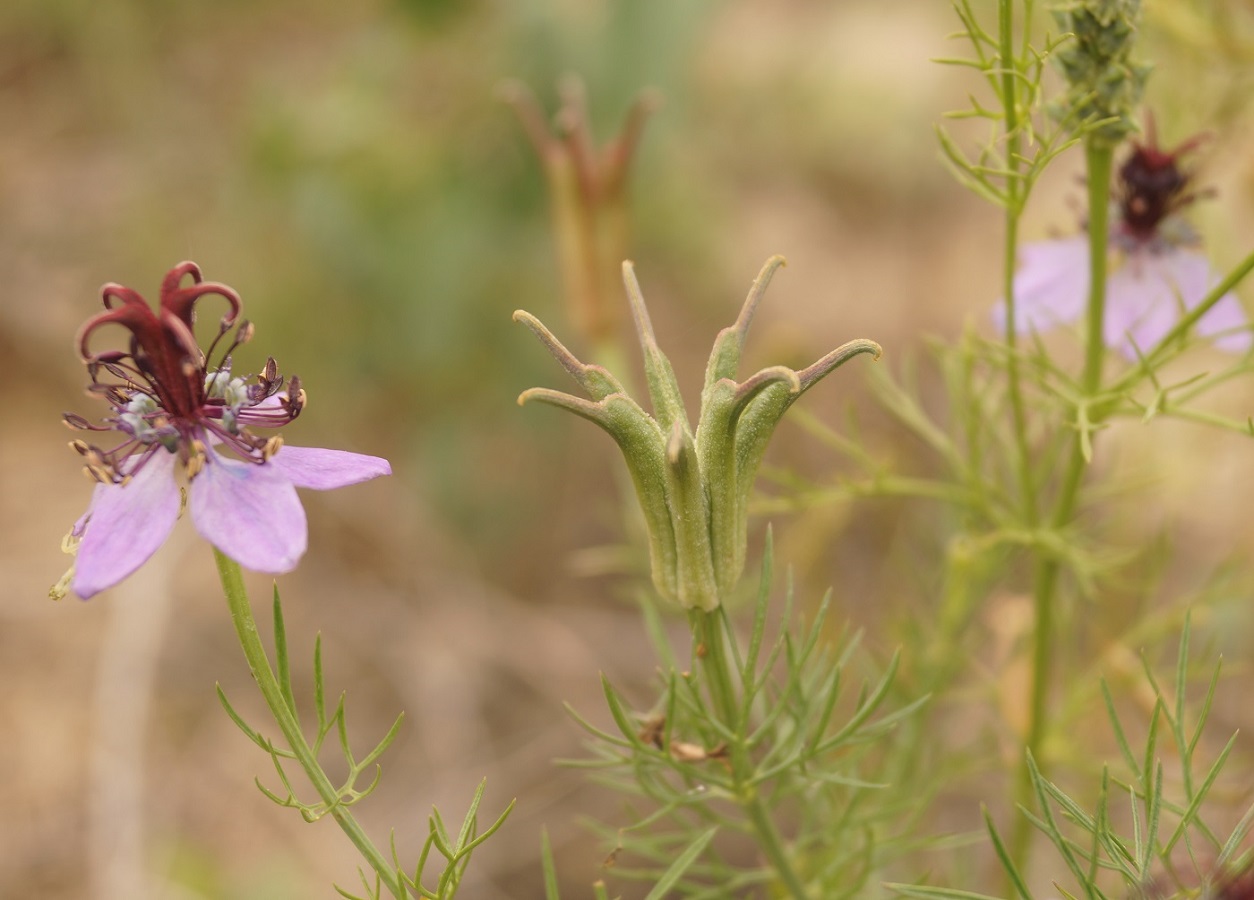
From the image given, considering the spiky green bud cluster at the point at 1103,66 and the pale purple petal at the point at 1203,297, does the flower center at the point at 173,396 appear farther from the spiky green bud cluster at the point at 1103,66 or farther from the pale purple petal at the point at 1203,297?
the pale purple petal at the point at 1203,297

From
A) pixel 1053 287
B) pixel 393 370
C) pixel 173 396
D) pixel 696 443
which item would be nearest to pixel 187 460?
pixel 173 396

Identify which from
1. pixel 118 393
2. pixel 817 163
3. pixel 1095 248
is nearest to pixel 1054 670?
pixel 1095 248

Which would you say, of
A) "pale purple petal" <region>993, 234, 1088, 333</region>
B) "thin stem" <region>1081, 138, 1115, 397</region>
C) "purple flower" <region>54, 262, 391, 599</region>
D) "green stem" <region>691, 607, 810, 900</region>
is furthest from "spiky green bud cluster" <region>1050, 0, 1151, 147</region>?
"purple flower" <region>54, 262, 391, 599</region>

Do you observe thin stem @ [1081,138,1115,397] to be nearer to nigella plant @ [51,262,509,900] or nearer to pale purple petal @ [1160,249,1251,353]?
pale purple petal @ [1160,249,1251,353]

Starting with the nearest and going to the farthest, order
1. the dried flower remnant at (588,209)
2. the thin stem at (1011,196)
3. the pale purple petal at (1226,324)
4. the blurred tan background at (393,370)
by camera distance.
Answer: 1. the thin stem at (1011,196)
2. the pale purple petal at (1226,324)
3. the dried flower remnant at (588,209)
4. the blurred tan background at (393,370)

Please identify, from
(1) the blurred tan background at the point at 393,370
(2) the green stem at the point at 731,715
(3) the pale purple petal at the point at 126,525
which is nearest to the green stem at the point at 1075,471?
(2) the green stem at the point at 731,715

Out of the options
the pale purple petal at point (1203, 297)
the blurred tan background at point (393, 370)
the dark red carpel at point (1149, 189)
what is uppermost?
the dark red carpel at point (1149, 189)
